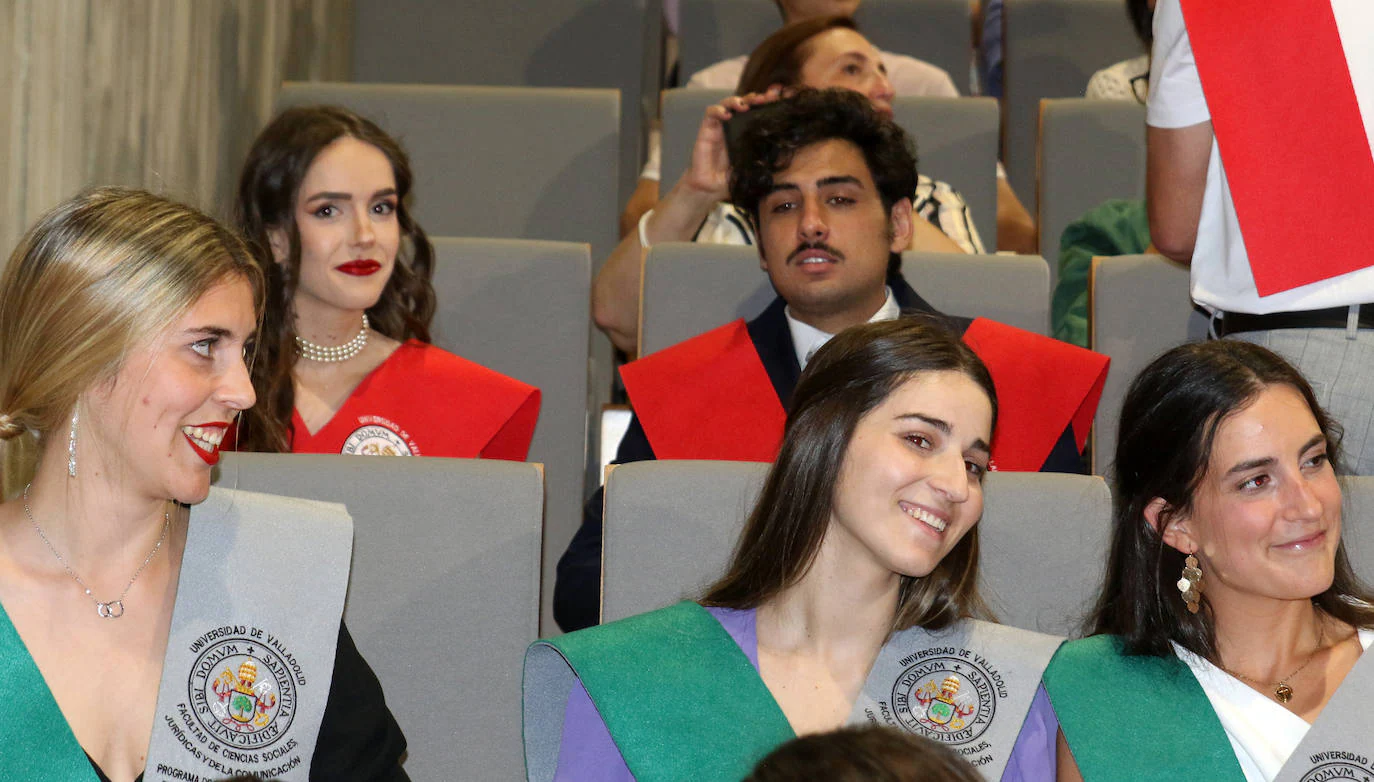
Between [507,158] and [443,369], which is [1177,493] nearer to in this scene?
[443,369]

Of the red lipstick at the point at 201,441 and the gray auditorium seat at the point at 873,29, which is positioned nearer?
the red lipstick at the point at 201,441

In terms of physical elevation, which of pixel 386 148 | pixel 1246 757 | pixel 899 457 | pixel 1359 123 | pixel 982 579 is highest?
pixel 1359 123

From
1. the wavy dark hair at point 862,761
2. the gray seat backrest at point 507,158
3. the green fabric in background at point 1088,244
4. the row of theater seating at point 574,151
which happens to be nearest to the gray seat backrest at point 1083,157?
the row of theater seating at point 574,151

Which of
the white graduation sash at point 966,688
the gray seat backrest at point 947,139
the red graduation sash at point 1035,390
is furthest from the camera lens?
the gray seat backrest at point 947,139

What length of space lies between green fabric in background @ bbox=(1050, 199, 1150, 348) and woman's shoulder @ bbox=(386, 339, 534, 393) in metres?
1.14

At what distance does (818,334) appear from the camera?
269 cm

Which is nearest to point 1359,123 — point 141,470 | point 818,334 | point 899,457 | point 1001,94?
point 899,457

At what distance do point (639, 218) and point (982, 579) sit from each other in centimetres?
196

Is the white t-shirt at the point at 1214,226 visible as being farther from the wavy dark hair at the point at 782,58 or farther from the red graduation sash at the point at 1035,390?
the wavy dark hair at the point at 782,58

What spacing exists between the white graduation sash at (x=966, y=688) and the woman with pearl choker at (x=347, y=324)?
1.01 metres

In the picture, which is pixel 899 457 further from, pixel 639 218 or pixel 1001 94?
pixel 1001 94

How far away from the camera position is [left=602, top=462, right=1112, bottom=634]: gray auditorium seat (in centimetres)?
187

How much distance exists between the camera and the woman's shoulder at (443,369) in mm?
2652

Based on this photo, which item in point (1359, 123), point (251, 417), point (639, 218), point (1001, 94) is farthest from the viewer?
point (1001, 94)
